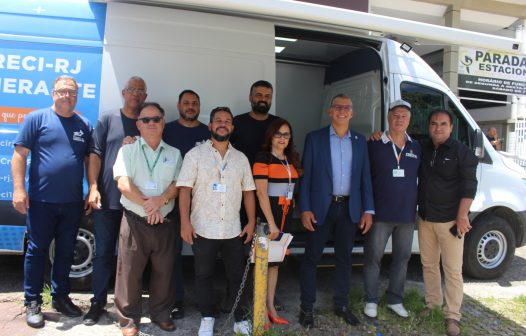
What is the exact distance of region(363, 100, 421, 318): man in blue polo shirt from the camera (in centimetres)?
368

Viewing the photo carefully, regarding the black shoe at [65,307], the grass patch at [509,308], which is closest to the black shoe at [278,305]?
the black shoe at [65,307]

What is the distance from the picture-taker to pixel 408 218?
371 centimetres

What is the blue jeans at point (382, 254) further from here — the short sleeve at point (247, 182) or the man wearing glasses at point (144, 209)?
the man wearing glasses at point (144, 209)

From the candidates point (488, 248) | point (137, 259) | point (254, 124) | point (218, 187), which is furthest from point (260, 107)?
point (488, 248)

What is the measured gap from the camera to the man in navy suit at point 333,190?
3514 mm

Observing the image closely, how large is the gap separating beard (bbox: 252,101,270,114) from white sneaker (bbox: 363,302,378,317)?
198 cm

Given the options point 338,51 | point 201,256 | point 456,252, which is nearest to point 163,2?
point 201,256

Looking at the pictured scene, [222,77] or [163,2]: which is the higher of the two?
[163,2]

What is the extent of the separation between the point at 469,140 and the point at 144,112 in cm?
356

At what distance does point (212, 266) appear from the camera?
330 centimetres

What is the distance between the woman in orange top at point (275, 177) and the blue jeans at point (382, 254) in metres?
0.89

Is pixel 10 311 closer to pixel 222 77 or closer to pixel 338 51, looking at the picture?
pixel 222 77

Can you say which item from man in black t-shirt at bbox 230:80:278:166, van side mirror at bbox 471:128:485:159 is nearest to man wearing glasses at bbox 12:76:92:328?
man in black t-shirt at bbox 230:80:278:166

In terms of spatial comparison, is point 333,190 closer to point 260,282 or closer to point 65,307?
point 260,282
